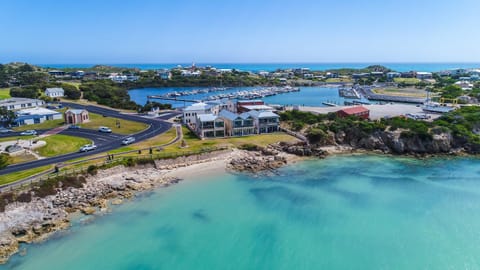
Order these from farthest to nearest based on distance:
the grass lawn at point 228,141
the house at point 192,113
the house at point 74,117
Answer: the house at point 192,113, the house at point 74,117, the grass lawn at point 228,141

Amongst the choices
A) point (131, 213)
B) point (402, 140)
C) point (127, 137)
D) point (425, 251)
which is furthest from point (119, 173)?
point (402, 140)

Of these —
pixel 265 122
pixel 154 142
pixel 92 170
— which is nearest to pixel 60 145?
pixel 92 170

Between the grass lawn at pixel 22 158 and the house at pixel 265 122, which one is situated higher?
the house at pixel 265 122

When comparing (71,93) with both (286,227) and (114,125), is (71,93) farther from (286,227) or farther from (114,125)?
(286,227)

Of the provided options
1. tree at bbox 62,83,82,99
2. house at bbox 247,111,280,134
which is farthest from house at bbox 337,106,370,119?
tree at bbox 62,83,82,99

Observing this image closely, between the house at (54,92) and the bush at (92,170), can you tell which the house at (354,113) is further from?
the house at (54,92)

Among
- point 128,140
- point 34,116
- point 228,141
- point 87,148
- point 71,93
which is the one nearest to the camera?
point 87,148

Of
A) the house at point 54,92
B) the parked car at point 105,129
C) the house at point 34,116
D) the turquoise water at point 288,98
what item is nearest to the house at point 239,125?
the parked car at point 105,129
